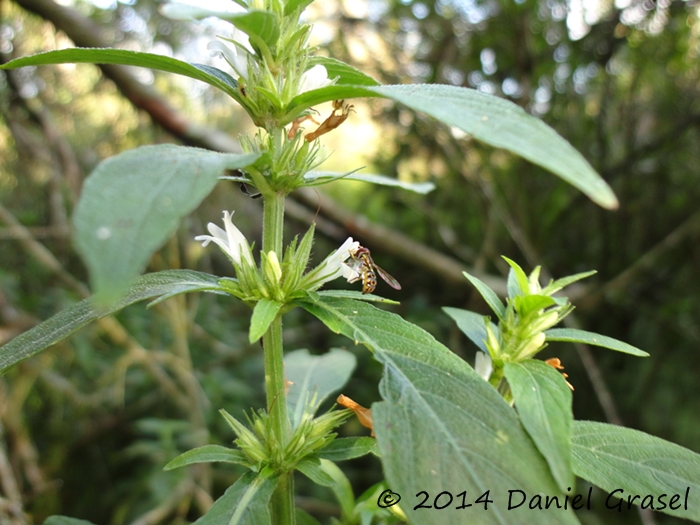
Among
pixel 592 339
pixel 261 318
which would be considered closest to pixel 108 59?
pixel 261 318

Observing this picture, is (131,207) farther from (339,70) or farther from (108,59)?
(339,70)

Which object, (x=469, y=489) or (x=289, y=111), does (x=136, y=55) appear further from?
(x=469, y=489)

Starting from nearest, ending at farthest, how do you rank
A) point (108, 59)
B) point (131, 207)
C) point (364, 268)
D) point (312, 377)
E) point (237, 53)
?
point (131, 207) → point (108, 59) → point (237, 53) → point (364, 268) → point (312, 377)

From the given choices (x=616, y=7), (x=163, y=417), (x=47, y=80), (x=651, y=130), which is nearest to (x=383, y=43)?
(x=616, y=7)

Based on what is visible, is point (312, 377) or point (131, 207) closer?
point (131, 207)

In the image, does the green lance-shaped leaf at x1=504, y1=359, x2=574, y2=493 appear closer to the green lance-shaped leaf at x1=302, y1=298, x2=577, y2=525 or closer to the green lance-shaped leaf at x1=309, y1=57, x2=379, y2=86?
the green lance-shaped leaf at x1=302, y1=298, x2=577, y2=525

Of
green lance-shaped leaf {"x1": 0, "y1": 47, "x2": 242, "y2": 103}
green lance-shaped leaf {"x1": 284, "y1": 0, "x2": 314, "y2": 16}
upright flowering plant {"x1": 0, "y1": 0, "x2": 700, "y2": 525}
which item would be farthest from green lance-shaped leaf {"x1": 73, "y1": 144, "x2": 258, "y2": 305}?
green lance-shaped leaf {"x1": 284, "y1": 0, "x2": 314, "y2": 16}
